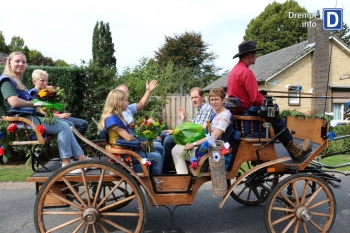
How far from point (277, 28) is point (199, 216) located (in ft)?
116

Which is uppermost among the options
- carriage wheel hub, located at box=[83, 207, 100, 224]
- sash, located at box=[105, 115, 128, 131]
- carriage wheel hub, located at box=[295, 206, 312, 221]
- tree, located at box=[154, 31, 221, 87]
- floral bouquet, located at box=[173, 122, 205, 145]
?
tree, located at box=[154, 31, 221, 87]

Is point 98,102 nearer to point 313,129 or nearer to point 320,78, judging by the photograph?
point 313,129

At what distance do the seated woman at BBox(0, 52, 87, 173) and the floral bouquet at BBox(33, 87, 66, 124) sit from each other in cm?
8

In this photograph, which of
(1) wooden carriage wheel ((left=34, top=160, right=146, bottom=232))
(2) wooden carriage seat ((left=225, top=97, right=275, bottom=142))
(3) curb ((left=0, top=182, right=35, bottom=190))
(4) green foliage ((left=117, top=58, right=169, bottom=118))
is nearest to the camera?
(1) wooden carriage wheel ((left=34, top=160, right=146, bottom=232))

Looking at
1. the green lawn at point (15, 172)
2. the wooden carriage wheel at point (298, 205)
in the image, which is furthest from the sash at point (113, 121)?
the green lawn at point (15, 172)

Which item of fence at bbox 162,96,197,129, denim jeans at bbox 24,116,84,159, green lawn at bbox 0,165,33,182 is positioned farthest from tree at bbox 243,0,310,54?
denim jeans at bbox 24,116,84,159

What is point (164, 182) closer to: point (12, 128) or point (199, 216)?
point (199, 216)

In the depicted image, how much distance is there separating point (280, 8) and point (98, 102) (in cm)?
3539

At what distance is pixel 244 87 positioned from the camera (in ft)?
11.6

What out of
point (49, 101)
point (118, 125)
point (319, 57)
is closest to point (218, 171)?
point (118, 125)

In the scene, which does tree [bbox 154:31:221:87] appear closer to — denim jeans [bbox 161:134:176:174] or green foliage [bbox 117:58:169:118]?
green foliage [bbox 117:58:169:118]

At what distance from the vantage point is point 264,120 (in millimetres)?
3455

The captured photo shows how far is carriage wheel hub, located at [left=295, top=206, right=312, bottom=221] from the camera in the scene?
11.0ft

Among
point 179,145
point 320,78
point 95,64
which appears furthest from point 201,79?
point 179,145
